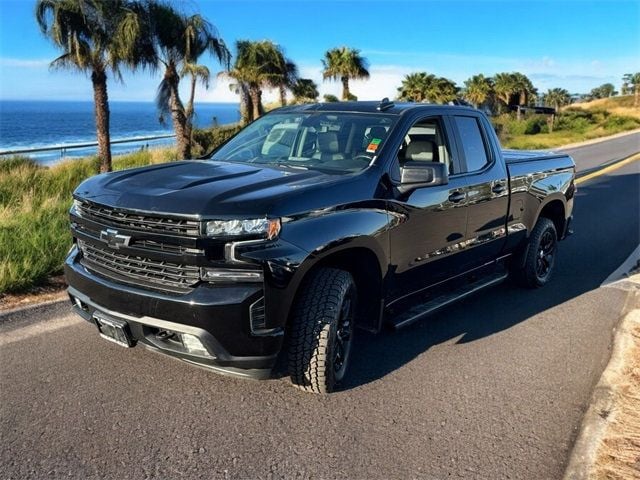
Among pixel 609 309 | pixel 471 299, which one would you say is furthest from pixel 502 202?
pixel 609 309

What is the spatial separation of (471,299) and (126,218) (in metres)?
3.77

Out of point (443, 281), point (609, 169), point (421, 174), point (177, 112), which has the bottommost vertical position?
point (609, 169)

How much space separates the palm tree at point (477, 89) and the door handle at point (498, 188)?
2583 inches

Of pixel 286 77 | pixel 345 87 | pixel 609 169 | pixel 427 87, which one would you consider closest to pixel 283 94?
pixel 286 77

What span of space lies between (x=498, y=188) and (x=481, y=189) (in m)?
0.37

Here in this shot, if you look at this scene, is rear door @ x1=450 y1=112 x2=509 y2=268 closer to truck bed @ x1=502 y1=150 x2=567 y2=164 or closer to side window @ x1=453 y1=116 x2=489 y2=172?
side window @ x1=453 y1=116 x2=489 y2=172

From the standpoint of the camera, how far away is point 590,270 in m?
7.16

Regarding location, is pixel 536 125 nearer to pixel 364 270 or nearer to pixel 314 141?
pixel 314 141

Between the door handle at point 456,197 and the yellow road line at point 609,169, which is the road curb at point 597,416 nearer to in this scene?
the door handle at point 456,197

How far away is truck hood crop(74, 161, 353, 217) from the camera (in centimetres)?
323

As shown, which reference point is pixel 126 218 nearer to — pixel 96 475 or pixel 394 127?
pixel 96 475

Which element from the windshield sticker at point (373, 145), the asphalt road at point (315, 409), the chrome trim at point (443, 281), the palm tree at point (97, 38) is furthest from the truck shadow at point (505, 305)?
the palm tree at point (97, 38)

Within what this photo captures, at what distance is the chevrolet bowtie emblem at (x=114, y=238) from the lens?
11.1 ft

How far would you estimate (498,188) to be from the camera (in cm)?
536
